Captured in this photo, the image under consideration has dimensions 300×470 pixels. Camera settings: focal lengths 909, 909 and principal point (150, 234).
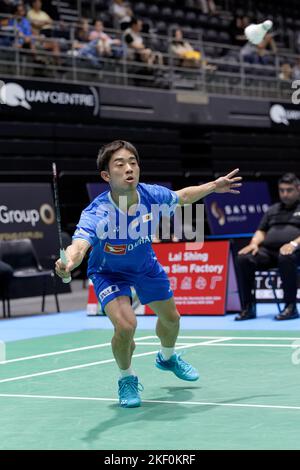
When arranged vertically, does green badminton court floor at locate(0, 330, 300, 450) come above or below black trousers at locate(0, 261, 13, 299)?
below

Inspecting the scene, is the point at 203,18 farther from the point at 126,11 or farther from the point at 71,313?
the point at 71,313

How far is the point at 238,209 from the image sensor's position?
21.0 meters

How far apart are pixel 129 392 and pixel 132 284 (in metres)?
0.77

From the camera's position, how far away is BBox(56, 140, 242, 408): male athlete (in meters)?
6.07

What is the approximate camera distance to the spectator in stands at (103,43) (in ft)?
60.1

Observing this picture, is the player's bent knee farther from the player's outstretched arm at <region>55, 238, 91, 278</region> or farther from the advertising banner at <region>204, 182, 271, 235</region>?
the advertising banner at <region>204, 182, 271, 235</region>

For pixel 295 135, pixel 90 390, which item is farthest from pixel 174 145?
pixel 90 390

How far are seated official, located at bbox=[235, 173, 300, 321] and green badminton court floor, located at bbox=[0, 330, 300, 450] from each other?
1518mm

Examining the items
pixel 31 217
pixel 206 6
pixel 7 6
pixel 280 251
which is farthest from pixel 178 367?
pixel 206 6

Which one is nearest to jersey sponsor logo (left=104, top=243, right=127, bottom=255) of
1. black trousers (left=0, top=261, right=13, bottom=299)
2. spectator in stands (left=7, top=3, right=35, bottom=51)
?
black trousers (left=0, top=261, right=13, bottom=299)

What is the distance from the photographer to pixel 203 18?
80.7ft

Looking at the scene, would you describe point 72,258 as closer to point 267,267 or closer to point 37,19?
point 267,267

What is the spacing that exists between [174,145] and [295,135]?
5436mm
